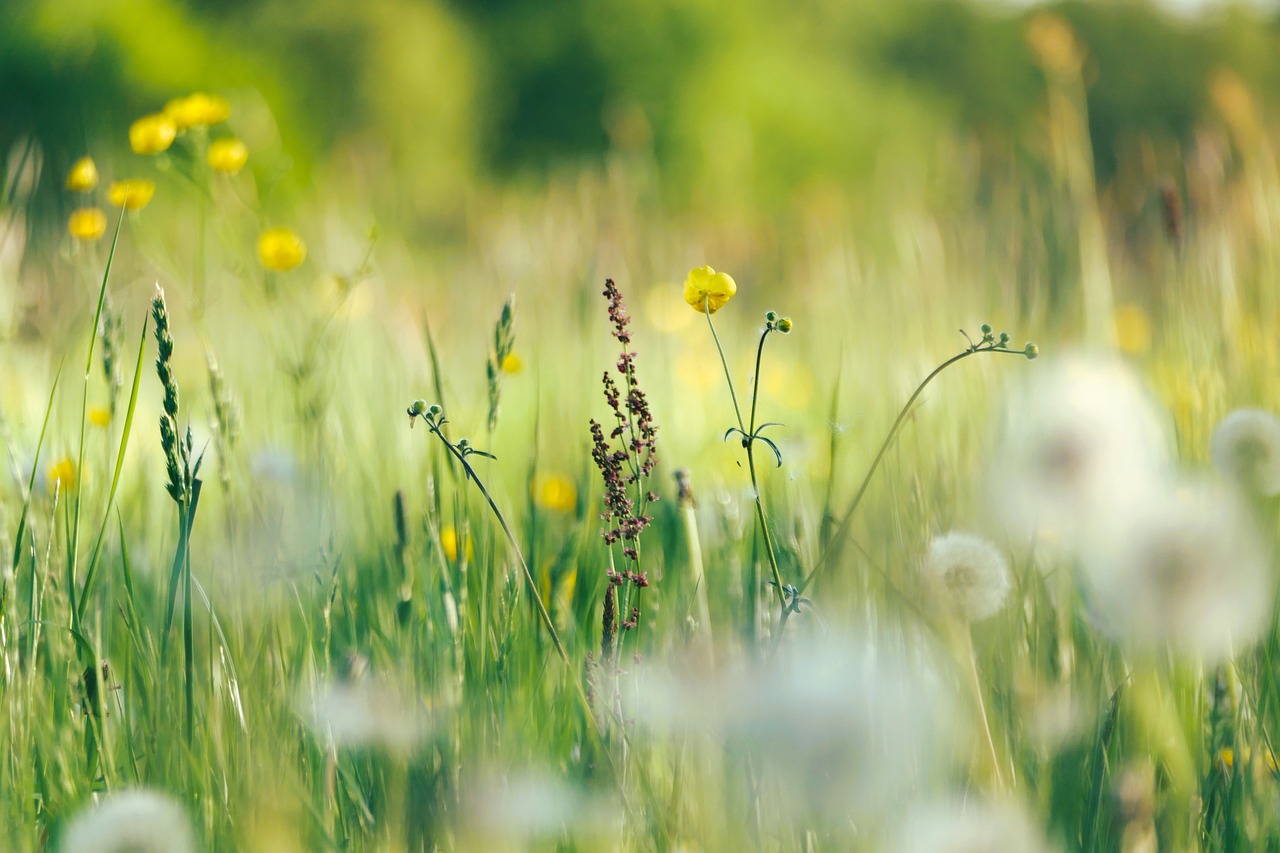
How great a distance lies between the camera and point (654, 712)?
0.76 meters

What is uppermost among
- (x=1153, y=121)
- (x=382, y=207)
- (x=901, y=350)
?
(x=1153, y=121)

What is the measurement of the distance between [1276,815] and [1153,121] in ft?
45.2

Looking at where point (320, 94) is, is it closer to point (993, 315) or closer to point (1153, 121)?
point (1153, 121)

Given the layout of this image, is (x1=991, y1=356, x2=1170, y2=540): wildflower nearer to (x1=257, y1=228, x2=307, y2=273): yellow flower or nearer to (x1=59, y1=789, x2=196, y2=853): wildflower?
(x1=59, y1=789, x2=196, y2=853): wildflower

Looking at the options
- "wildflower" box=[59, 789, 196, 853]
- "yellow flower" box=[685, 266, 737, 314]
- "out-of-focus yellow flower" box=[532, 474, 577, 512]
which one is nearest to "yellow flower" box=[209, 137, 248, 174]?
"out-of-focus yellow flower" box=[532, 474, 577, 512]

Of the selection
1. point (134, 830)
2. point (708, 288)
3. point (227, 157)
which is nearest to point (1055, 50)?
point (708, 288)

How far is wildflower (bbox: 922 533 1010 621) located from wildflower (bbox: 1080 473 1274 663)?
0.08 meters

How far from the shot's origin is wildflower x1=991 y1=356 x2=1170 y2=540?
33.3 inches

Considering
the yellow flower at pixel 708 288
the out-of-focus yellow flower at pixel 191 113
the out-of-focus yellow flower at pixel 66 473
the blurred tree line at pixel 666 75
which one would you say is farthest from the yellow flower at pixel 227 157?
the blurred tree line at pixel 666 75

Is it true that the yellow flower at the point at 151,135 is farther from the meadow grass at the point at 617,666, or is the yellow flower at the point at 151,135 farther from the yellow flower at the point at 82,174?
the meadow grass at the point at 617,666

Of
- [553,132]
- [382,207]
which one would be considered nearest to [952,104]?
[553,132]

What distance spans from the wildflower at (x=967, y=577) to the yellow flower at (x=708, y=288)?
24 centimetres

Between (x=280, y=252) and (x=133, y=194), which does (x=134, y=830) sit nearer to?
(x=133, y=194)

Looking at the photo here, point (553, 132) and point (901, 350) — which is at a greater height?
point (553, 132)
